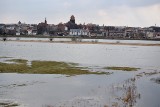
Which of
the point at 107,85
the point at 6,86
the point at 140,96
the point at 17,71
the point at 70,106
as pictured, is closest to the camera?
the point at 70,106

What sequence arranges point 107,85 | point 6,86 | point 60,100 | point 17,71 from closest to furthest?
point 60,100, point 6,86, point 107,85, point 17,71

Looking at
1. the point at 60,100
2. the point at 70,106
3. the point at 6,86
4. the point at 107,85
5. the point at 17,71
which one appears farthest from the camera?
the point at 17,71

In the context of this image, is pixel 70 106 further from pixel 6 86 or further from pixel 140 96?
pixel 6 86

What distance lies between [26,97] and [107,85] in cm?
1296

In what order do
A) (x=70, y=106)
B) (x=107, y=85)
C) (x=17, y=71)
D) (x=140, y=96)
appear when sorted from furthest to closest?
(x=17, y=71)
(x=107, y=85)
(x=140, y=96)
(x=70, y=106)

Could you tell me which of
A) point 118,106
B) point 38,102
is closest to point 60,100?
point 38,102

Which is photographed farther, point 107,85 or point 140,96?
point 107,85

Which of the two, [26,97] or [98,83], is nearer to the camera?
[26,97]

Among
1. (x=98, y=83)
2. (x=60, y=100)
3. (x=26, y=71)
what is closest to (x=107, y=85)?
(x=98, y=83)

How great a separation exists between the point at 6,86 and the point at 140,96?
15.5 m

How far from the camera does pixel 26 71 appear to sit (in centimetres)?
5519

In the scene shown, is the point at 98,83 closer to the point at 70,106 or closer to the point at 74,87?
the point at 74,87

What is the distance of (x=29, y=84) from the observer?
139ft

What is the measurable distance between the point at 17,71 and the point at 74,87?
1618 centimetres
